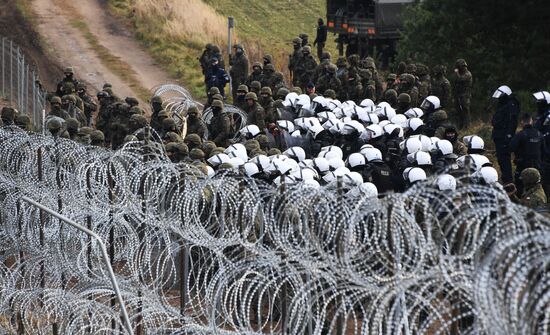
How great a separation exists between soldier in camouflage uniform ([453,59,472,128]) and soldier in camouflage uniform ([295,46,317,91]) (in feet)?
12.0

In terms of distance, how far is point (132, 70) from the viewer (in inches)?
1194

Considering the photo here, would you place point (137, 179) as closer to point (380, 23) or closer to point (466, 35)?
point (466, 35)

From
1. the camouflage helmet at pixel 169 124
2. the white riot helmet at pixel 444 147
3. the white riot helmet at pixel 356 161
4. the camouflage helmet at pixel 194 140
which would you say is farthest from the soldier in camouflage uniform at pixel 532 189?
the camouflage helmet at pixel 169 124

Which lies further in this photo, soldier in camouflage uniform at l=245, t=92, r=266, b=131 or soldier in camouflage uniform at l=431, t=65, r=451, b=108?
soldier in camouflage uniform at l=431, t=65, r=451, b=108

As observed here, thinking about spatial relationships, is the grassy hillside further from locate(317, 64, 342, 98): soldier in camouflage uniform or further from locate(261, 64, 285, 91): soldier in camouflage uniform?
locate(317, 64, 342, 98): soldier in camouflage uniform

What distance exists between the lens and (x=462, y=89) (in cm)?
2183

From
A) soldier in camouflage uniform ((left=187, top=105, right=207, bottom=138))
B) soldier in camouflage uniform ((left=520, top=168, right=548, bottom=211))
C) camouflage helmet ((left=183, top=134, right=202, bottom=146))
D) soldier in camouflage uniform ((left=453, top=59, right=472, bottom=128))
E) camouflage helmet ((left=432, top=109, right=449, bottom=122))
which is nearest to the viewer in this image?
soldier in camouflage uniform ((left=520, top=168, right=548, bottom=211))

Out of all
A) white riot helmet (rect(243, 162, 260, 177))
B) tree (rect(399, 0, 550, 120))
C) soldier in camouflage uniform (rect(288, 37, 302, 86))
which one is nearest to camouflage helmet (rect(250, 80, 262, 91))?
soldier in camouflage uniform (rect(288, 37, 302, 86))

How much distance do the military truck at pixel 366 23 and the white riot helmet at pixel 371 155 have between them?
1813 cm

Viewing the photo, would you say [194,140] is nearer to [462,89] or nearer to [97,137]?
[97,137]

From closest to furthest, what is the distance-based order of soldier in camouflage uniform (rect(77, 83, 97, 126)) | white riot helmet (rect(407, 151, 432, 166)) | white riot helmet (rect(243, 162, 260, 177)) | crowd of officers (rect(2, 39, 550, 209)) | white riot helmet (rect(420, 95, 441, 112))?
white riot helmet (rect(243, 162, 260, 177))
crowd of officers (rect(2, 39, 550, 209))
white riot helmet (rect(407, 151, 432, 166))
white riot helmet (rect(420, 95, 441, 112))
soldier in camouflage uniform (rect(77, 83, 97, 126))

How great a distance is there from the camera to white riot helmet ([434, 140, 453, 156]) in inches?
592

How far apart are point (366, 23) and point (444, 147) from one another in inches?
724

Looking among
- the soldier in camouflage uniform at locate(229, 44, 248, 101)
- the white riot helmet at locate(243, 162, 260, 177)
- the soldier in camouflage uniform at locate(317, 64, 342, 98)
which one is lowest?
the soldier in camouflage uniform at locate(229, 44, 248, 101)
